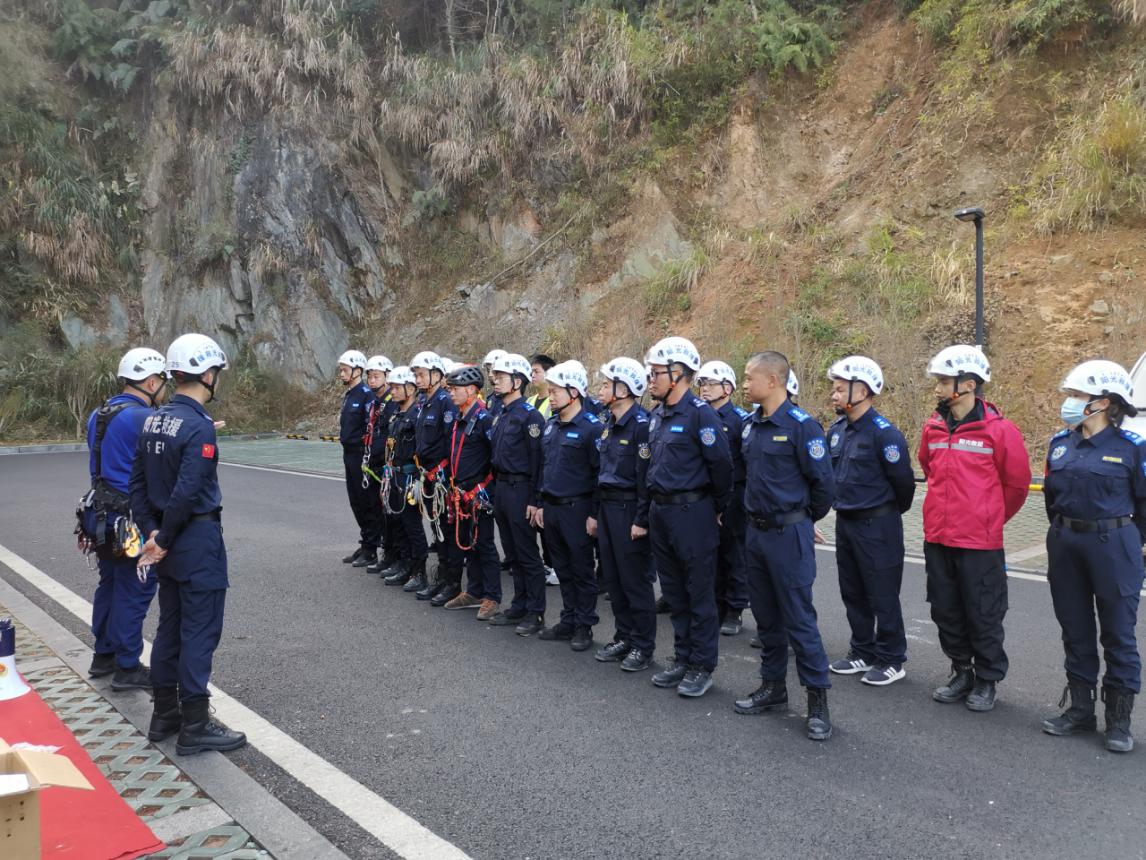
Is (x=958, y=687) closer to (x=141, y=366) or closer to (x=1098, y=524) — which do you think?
(x=1098, y=524)

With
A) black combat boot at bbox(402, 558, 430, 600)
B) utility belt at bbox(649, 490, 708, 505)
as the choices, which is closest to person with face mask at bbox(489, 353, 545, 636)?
black combat boot at bbox(402, 558, 430, 600)

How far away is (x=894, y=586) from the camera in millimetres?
5742

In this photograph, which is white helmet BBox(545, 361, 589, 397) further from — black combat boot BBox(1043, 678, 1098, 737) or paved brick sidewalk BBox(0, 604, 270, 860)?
black combat boot BBox(1043, 678, 1098, 737)

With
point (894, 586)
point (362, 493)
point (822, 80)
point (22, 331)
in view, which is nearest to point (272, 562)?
point (362, 493)

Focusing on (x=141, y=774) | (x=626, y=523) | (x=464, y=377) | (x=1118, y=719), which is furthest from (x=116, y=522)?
(x=1118, y=719)

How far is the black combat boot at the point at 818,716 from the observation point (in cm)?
482

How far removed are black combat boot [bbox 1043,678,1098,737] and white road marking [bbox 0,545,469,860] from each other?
3260 mm

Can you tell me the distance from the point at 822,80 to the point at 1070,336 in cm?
1101

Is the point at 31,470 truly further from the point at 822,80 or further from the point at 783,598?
the point at 822,80

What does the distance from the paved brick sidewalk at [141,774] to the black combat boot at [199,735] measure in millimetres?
→ 123

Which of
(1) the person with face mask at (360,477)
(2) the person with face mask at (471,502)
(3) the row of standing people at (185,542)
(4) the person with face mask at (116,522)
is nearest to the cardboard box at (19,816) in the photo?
(3) the row of standing people at (185,542)

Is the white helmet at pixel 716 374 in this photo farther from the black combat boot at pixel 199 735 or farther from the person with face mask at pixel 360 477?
the black combat boot at pixel 199 735

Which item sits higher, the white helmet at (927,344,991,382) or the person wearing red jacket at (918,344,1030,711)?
the white helmet at (927,344,991,382)

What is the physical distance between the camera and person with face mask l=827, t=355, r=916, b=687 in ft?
18.8
